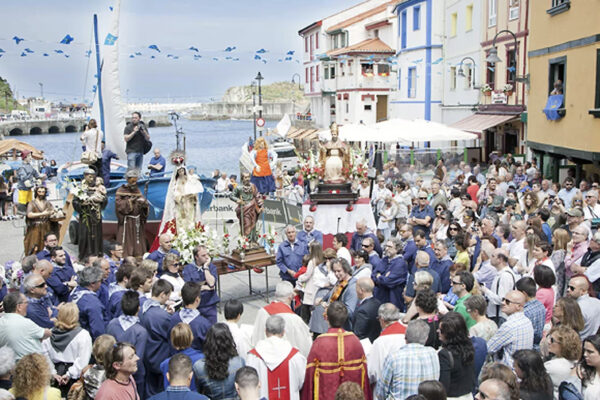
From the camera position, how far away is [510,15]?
79.8ft

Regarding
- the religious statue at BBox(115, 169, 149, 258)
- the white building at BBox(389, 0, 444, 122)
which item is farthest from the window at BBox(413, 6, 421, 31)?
the religious statue at BBox(115, 169, 149, 258)

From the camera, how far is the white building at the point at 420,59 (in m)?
33.9

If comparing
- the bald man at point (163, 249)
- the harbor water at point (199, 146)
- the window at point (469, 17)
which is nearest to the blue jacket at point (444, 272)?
the bald man at point (163, 249)

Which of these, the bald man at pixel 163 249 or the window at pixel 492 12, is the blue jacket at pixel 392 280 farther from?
the window at pixel 492 12

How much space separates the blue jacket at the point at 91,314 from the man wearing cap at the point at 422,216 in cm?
662

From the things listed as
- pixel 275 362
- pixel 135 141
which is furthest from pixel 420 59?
pixel 275 362

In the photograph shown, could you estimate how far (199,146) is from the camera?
103375 millimetres

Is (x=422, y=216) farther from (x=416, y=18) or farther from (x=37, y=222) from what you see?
(x=416, y=18)

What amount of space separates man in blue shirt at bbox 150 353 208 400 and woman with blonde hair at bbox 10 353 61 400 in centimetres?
90

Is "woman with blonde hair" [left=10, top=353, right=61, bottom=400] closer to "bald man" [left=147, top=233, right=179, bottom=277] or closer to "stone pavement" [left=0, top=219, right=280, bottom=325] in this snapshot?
"bald man" [left=147, top=233, right=179, bottom=277]

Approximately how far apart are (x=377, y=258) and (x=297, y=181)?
11.4 m

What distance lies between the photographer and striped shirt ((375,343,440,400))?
506 centimetres

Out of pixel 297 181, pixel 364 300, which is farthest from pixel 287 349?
pixel 297 181

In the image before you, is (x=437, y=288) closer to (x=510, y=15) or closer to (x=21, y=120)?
(x=510, y=15)
